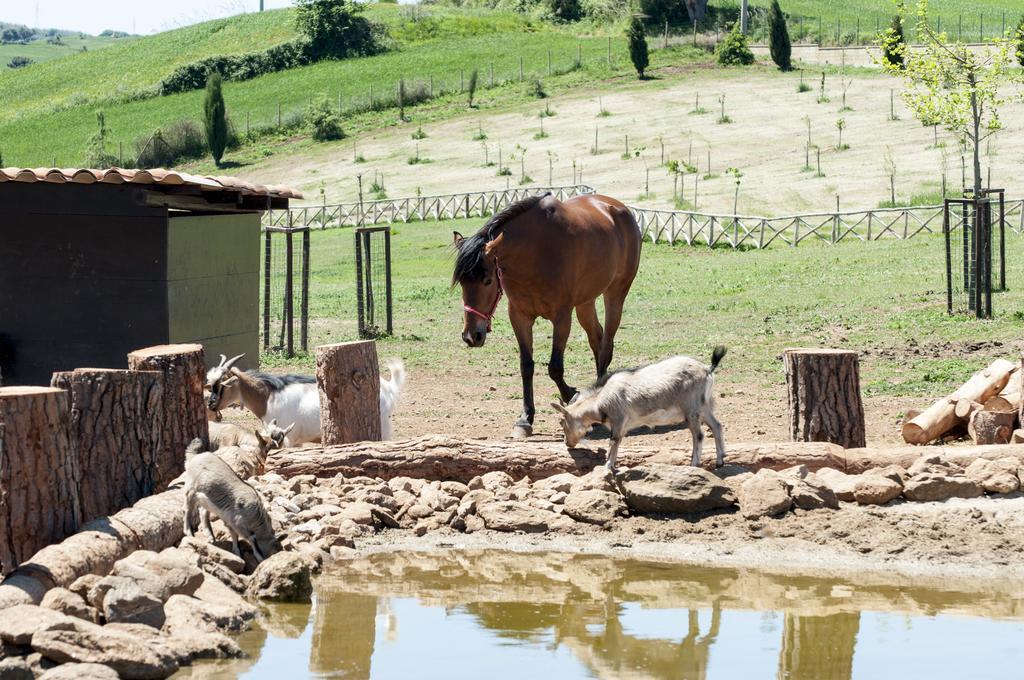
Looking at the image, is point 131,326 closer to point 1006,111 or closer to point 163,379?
point 163,379

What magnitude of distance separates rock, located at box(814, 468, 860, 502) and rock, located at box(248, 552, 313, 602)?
411cm

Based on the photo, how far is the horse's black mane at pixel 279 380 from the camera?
506 inches

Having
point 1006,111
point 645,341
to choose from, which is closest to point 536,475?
point 645,341

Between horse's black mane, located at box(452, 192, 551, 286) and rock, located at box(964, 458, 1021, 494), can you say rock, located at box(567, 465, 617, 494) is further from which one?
rock, located at box(964, 458, 1021, 494)

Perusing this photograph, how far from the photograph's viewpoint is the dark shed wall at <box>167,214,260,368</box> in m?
14.7

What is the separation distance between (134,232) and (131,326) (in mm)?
982

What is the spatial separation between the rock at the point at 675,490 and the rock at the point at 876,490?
0.97m

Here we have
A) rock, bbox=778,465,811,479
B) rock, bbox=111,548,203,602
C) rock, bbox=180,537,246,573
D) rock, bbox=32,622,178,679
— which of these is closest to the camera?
rock, bbox=32,622,178,679

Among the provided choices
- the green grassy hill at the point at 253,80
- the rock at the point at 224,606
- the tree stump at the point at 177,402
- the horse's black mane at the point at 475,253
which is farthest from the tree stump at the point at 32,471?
the green grassy hill at the point at 253,80

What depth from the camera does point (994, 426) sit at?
1197 centimetres

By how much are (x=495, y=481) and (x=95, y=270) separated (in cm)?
566

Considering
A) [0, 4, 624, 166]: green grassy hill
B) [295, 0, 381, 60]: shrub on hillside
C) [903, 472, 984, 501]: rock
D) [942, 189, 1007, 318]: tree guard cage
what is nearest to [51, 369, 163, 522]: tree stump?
Result: [903, 472, 984, 501]: rock

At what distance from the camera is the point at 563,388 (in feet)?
44.8

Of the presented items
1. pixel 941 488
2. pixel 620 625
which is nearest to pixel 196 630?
pixel 620 625
